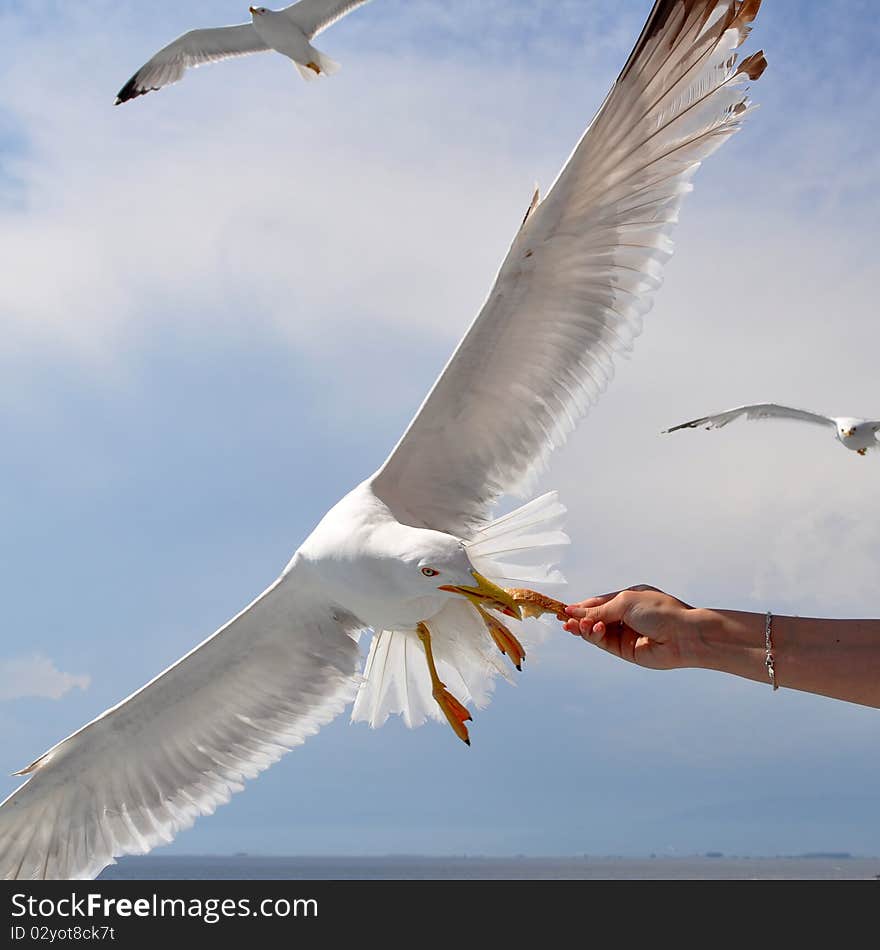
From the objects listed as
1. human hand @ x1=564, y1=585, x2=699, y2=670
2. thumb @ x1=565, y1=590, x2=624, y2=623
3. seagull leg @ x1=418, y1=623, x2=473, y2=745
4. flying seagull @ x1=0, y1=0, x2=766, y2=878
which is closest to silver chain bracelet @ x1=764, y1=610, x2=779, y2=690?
human hand @ x1=564, y1=585, x2=699, y2=670

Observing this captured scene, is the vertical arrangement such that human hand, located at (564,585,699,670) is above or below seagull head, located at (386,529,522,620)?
below

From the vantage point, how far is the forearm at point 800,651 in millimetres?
1685

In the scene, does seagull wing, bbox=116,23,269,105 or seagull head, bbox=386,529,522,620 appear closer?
seagull head, bbox=386,529,522,620

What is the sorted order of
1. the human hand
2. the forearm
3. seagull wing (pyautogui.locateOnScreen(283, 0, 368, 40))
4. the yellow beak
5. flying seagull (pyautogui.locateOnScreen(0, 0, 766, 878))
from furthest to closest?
seagull wing (pyautogui.locateOnScreen(283, 0, 368, 40))
flying seagull (pyautogui.locateOnScreen(0, 0, 766, 878))
the yellow beak
the human hand
the forearm

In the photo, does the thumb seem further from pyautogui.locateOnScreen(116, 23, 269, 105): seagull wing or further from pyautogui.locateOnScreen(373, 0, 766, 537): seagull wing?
pyautogui.locateOnScreen(116, 23, 269, 105): seagull wing

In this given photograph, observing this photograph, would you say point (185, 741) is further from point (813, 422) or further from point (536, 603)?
point (813, 422)

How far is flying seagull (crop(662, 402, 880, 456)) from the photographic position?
602cm

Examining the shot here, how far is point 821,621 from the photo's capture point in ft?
5.68

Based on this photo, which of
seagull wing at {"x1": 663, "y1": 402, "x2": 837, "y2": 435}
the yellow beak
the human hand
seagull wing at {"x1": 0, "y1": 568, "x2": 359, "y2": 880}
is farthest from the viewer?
seagull wing at {"x1": 663, "y1": 402, "x2": 837, "y2": 435}

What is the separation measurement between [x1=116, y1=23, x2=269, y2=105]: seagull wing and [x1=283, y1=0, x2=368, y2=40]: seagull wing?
1.80 ft

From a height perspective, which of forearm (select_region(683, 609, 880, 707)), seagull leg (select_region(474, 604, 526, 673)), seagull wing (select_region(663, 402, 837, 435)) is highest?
seagull wing (select_region(663, 402, 837, 435))

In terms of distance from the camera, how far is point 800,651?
5.68 feet

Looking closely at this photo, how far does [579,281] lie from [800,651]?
1.45 meters
